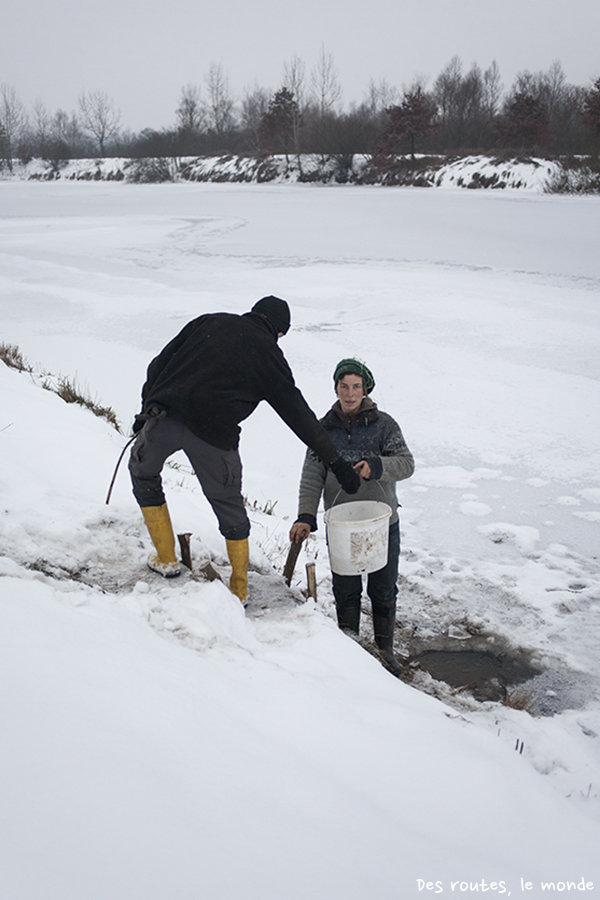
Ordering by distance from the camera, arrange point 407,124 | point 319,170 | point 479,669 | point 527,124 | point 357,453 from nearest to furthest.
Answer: point 357,453 < point 479,669 < point 527,124 < point 407,124 < point 319,170

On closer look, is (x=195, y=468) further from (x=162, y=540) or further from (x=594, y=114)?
(x=594, y=114)

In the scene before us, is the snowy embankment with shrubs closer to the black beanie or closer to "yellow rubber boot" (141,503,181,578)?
the black beanie

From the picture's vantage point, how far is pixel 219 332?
2.39m

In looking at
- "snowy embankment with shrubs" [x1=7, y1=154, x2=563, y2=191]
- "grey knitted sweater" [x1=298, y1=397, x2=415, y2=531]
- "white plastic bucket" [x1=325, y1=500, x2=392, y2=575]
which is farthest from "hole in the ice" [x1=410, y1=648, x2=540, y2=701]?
"snowy embankment with shrubs" [x1=7, y1=154, x2=563, y2=191]

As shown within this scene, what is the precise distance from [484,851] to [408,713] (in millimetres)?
570

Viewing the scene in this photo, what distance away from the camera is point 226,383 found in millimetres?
2404

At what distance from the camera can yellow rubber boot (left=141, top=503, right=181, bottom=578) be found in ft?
9.05

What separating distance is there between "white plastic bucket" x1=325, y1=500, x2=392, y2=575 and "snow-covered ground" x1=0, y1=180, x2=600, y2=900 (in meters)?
0.27

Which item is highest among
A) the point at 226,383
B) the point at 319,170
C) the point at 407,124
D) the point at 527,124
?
the point at 407,124

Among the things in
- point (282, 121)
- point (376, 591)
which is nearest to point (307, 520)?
point (376, 591)

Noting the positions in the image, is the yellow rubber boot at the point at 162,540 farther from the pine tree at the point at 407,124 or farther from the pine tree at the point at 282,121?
the pine tree at the point at 282,121

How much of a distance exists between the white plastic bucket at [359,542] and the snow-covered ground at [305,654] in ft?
0.89

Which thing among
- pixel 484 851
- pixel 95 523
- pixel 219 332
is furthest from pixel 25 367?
pixel 484 851

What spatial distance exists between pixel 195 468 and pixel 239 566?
0.52 metres
